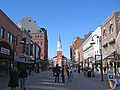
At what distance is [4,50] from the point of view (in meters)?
23.3

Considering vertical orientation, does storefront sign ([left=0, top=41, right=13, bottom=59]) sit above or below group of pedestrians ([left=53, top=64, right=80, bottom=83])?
above

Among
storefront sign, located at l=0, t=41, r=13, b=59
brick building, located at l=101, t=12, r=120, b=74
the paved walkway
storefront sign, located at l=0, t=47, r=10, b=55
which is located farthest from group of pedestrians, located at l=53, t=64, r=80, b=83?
brick building, located at l=101, t=12, r=120, b=74

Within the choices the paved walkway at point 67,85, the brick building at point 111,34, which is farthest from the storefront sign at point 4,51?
the brick building at point 111,34

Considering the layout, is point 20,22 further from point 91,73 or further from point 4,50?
point 4,50

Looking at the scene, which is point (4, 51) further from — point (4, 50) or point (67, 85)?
point (67, 85)

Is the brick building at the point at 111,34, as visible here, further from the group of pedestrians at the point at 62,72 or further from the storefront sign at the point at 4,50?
the storefront sign at the point at 4,50

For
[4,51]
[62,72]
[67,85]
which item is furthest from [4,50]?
[62,72]

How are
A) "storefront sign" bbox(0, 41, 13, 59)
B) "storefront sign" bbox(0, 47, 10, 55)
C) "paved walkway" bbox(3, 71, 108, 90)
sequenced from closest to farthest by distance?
1. "paved walkway" bbox(3, 71, 108, 90)
2. "storefront sign" bbox(0, 41, 13, 59)
3. "storefront sign" bbox(0, 47, 10, 55)

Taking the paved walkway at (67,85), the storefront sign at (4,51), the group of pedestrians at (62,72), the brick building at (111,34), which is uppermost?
the brick building at (111,34)

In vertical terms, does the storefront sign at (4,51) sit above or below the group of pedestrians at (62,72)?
above

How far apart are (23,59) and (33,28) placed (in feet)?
272

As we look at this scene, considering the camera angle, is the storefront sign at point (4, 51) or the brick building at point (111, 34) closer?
the storefront sign at point (4, 51)

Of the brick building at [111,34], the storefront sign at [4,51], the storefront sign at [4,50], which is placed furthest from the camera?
the brick building at [111,34]

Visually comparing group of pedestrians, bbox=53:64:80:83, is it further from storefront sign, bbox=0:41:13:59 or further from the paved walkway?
storefront sign, bbox=0:41:13:59
